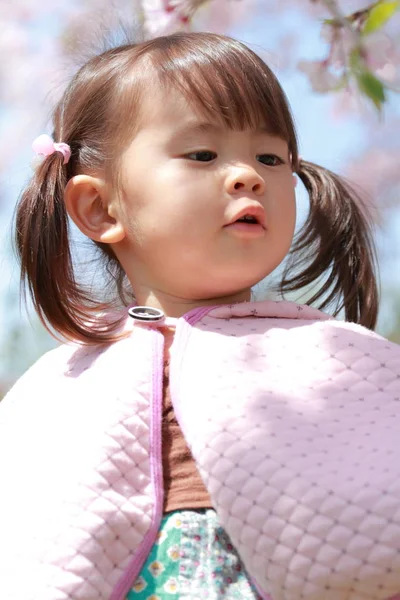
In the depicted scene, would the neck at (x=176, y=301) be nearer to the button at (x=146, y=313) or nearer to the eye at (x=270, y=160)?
the button at (x=146, y=313)

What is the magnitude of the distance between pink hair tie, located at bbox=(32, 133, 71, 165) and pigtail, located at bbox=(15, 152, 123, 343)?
0.02m

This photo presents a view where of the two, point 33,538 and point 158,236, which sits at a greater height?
point 158,236

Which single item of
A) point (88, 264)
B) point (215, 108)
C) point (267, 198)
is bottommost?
point (88, 264)

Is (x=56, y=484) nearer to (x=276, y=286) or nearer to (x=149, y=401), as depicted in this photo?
(x=149, y=401)

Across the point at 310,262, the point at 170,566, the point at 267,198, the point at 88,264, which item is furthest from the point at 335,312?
the point at 170,566

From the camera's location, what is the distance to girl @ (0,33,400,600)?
1230 millimetres

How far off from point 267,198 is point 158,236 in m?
0.20

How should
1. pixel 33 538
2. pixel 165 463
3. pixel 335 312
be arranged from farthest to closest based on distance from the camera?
1. pixel 335 312
2. pixel 165 463
3. pixel 33 538

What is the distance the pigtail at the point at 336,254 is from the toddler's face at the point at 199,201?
10.5 inches

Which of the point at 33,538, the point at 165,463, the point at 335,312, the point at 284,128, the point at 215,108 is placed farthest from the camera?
the point at 335,312

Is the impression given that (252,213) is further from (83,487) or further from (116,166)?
(83,487)

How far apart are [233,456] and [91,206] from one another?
2.06 ft

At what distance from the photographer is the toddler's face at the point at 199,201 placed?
153cm

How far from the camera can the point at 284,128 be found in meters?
1.67
